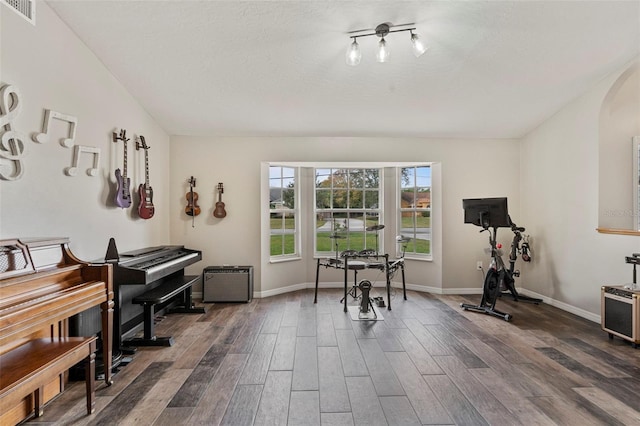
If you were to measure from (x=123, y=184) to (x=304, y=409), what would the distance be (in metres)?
2.91

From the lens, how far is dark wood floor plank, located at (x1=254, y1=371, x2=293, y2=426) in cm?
209

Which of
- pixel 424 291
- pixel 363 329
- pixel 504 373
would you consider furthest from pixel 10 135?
pixel 424 291

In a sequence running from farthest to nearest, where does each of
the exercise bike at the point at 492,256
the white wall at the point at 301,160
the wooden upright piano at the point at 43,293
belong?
1. the white wall at the point at 301,160
2. the exercise bike at the point at 492,256
3. the wooden upright piano at the point at 43,293

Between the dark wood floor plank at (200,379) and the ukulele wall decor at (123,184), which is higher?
the ukulele wall decor at (123,184)

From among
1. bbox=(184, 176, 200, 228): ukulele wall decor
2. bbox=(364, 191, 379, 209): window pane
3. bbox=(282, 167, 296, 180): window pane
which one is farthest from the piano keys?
bbox=(364, 191, 379, 209): window pane

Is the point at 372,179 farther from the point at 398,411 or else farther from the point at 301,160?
the point at 398,411

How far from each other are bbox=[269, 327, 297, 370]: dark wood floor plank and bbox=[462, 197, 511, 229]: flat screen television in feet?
8.81

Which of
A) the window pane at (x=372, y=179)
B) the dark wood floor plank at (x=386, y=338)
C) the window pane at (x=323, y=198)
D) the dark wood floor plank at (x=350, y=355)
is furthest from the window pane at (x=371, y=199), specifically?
the dark wood floor plank at (x=350, y=355)

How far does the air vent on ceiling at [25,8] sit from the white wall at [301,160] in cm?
272

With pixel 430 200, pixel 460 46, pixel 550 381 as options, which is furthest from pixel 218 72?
pixel 550 381

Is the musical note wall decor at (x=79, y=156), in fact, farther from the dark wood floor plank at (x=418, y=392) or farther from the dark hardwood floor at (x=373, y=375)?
the dark wood floor plank at (x=418, y=392)

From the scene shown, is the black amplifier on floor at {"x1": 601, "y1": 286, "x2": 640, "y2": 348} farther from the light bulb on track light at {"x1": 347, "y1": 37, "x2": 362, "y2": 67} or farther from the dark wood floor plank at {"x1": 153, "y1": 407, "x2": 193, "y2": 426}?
the dark wood floor plank at {"x1": 153, "y1": 407, "x2": 193, "y2": 426}

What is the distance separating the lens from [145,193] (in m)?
4.18

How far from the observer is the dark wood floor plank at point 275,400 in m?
2.09
